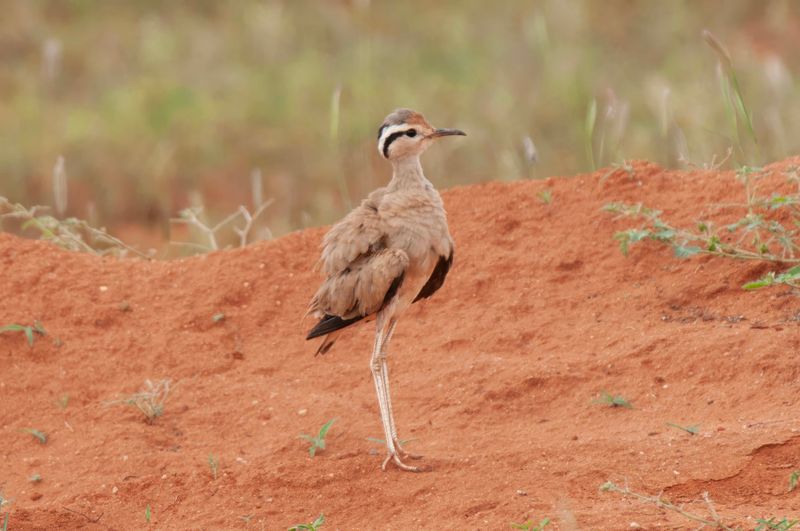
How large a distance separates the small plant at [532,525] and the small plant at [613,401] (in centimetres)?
126

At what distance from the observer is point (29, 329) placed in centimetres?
715

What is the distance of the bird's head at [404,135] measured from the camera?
21.1 ft

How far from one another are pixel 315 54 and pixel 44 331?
8813mm

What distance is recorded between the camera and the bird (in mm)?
5949

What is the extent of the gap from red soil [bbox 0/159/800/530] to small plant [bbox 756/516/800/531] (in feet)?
0.49

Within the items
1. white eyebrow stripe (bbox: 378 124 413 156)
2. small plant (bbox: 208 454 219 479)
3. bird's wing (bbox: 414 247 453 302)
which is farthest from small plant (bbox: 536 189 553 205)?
small plant (bbox: 208 454 219 479)

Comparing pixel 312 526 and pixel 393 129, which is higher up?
pixel 393 129

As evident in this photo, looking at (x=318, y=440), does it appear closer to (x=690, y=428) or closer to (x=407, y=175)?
(x=407, y=175)

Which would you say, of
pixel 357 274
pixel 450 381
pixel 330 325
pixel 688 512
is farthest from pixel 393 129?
pixel 688 512

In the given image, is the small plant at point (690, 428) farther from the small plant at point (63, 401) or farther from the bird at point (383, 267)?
the small plant at point (63, 401)

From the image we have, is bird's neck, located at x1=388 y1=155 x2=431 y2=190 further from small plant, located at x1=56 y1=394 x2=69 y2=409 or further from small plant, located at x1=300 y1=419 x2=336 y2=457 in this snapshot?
small plant, located at x1=56 y1=394 x2=69 y2=409

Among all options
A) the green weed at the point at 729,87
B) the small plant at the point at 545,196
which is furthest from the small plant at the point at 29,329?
the green weed at the point at 729,87

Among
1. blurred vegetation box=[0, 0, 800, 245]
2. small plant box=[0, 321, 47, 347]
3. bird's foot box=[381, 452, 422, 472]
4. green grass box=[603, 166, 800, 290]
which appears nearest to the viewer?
bird's foot box=[381, 452, 422, 472]

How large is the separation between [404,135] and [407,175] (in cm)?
19
